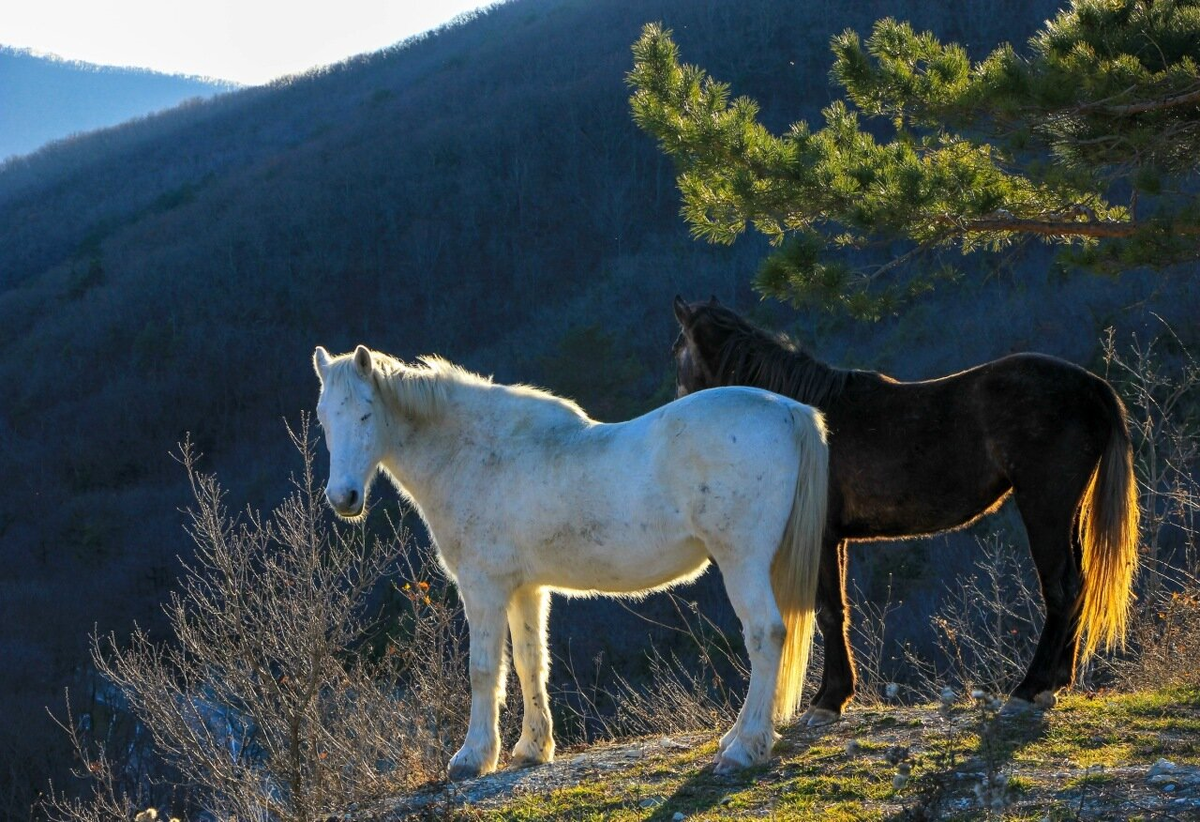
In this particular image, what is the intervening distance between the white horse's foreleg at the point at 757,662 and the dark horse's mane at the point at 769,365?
1.51m

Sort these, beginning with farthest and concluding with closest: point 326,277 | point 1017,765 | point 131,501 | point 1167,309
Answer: point 326,277 < point 131,501 < point 1167,309 < point 1017,765

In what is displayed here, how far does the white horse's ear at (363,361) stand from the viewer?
582 cm

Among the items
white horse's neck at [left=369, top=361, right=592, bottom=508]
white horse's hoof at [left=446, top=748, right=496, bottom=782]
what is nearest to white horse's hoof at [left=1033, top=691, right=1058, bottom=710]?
white horse's neck at [left=369, top=361, right=592, bottom=508]

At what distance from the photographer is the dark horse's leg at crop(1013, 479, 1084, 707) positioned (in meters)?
5.79

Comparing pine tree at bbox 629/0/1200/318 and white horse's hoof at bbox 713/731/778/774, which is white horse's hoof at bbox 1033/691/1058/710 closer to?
white horse's hoof at bbox 713/731/778/774

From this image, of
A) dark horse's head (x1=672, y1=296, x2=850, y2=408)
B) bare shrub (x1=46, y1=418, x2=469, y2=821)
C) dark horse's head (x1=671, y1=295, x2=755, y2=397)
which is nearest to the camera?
bare shrub (x1=46, y1=418, x2=469, y2=821)

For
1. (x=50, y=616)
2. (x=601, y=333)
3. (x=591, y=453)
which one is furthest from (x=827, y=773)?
(x=601, y=333)

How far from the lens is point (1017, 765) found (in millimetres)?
4973

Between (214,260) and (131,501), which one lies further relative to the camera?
(214,260)

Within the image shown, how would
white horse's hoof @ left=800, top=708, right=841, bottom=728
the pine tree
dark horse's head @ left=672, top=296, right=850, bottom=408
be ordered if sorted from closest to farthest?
the pine tree < white horse's hoof @ left=800, top=708, right=841, bottom=728 < dark horse's head @ left=672, top=296, right=850, bottom=408

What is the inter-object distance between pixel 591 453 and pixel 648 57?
10.1 feet

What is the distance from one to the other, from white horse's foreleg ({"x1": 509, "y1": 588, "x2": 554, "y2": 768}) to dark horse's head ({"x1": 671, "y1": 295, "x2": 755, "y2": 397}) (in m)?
1.74

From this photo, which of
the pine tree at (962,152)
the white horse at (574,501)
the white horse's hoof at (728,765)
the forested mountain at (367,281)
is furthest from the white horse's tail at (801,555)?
the forested mountain at (367,281)

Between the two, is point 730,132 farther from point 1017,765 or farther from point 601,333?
point 601,333
